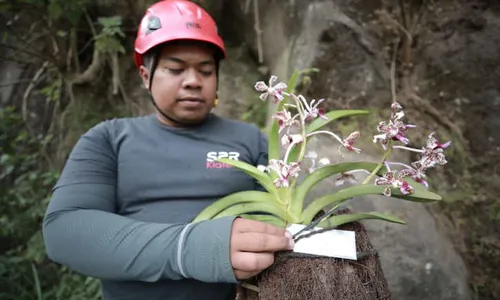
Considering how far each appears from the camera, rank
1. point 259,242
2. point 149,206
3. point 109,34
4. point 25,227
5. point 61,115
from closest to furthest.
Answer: point 259,242 < point 149,206 < point 109,34 < point 25,227 < point 61,115

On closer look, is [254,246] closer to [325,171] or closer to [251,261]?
[251,261]

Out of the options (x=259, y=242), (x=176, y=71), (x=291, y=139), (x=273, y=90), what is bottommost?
(x=259, y=242)

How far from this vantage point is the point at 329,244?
0.88m

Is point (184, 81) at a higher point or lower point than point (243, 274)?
higher

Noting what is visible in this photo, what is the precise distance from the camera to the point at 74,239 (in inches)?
39.2

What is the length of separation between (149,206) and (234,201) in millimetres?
318

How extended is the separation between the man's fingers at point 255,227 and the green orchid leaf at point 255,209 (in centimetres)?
10

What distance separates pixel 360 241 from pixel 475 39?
5.03 feet

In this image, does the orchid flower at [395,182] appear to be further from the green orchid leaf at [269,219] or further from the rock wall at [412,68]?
the rock wall at [412,68]

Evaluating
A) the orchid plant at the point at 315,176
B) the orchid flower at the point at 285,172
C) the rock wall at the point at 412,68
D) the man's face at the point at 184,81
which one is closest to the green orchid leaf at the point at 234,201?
the orchid plant at the point at 315,176

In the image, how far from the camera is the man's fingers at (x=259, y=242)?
0.84 metres

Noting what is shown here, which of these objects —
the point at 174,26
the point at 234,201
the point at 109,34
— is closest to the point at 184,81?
the point at 174,26

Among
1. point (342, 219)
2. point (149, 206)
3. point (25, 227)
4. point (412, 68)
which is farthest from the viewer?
point (25, 227)

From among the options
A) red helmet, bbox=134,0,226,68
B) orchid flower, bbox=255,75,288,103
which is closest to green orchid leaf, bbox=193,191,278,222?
orchid flower, bbox=255,75,288,103
